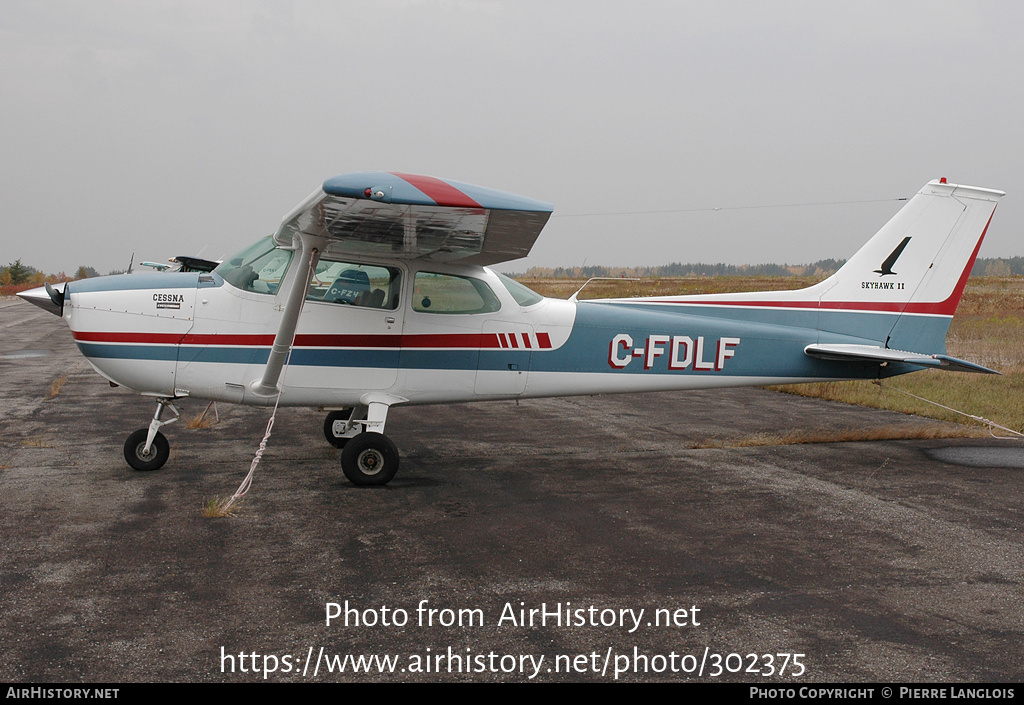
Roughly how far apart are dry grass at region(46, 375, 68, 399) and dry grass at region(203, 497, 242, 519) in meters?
7.06

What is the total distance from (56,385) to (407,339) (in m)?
8.27

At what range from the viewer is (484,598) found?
163 inches

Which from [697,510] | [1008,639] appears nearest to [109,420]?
[697,510]

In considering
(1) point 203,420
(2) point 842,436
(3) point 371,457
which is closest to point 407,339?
(3) point 371,457

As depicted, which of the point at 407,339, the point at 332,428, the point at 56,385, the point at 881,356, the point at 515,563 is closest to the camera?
the point at 515,563

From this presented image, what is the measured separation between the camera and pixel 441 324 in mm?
6961

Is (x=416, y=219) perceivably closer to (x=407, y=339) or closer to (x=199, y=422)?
(x=407, y=339)

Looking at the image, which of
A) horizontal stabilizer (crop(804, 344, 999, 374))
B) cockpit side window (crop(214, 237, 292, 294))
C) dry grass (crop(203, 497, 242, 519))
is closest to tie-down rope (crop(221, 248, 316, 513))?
dry grass (crop(203, 497, 242, 519))

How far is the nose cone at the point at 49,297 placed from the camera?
Answer: 6.38 meters

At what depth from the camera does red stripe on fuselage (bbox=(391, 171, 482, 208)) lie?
190 inches

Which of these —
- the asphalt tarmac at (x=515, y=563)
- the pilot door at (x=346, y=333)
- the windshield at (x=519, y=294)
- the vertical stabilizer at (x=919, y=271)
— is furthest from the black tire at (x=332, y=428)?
the vertical stabilizer at (x=919, y=271)

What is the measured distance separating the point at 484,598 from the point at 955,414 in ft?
30.4

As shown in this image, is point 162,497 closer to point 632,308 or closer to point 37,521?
point 37,521
